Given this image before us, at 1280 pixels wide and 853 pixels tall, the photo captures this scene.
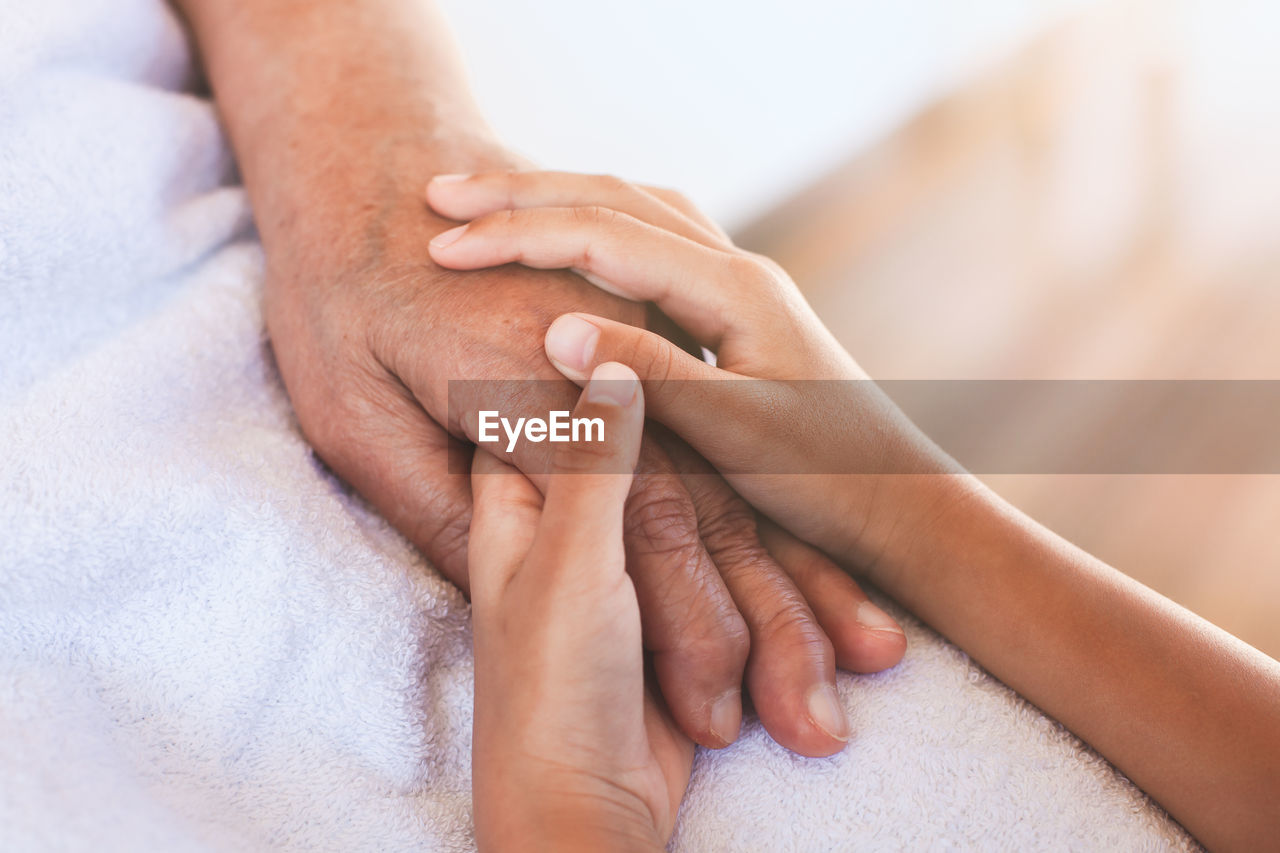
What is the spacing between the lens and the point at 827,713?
0.68 metres

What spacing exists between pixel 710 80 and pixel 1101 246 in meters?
0.81

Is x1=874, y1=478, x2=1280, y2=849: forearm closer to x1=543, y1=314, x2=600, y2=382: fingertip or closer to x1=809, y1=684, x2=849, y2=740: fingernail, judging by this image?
x1=809, y1=684, x2=849, y2=740: fingernail

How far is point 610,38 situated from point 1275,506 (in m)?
1.33

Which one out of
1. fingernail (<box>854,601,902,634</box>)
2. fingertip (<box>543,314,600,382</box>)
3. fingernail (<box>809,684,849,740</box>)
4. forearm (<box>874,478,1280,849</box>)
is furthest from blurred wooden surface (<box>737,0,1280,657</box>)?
fingertip (<box>543,314,600,382</box>)

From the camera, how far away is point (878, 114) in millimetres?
1856

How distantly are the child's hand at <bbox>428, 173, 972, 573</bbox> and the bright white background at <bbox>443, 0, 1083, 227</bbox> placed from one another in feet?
2.08

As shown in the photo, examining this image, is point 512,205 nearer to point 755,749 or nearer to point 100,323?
point 100,323

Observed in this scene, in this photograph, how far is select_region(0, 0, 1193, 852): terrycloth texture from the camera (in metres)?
0.60

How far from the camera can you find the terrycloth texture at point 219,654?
0.60 metres

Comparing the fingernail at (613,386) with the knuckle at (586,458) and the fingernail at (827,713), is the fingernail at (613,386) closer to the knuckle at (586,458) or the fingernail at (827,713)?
the knuckle at (586,458)

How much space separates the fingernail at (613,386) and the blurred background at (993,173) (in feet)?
2.61

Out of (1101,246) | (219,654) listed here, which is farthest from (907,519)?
(1101,246)

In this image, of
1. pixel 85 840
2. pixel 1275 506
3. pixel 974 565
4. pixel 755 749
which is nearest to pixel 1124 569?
pixel 1275 506

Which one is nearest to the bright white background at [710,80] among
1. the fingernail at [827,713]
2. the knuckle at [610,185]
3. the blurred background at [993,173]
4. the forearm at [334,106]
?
the blurred background at [993,173]
